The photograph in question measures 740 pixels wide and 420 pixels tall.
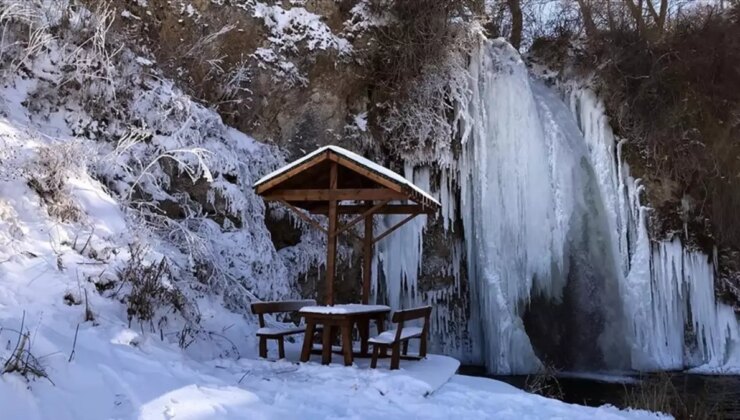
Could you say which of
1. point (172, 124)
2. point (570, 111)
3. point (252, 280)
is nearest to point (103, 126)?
Answer: point (172, 124)

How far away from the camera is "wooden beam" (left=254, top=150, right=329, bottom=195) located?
7148mm

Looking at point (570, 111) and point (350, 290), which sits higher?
point (570, 111)

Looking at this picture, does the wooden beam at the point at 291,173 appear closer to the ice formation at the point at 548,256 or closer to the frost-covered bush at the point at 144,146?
the frost-covered bush at the point at 144,146

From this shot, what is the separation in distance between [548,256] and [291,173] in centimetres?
704

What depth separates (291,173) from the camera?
7.22 metres

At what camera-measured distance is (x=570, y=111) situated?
561 inches

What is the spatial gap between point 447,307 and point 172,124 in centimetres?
710

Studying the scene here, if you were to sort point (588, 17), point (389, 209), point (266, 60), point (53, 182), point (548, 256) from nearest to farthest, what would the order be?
point (53, 182) < point (389, 209) < point (266, 60) < point (548, 256) < point (588, 17)

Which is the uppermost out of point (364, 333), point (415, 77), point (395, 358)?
point (415, 77)

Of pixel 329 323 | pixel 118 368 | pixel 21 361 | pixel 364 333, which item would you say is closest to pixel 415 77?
pixel 364 333

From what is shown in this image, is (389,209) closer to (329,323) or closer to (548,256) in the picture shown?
(329,323)

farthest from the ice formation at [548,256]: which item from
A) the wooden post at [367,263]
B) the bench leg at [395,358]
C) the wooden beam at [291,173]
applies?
the bench leg at [395,358]

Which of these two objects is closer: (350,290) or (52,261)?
(52,261)

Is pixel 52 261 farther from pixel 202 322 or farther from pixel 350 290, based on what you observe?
pixel 350 290
